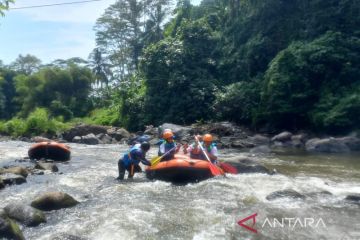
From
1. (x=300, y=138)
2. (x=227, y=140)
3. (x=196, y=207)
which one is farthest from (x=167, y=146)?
(x=300, y=138)

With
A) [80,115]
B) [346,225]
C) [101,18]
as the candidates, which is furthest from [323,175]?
[101,18]

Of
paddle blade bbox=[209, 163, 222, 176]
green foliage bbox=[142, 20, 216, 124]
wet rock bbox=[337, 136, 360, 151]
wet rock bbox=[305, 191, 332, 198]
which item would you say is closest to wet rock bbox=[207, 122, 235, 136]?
green foliage bbox=[142, 20, 216, 124]

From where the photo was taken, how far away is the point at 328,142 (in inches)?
658

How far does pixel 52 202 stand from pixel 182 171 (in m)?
2.96

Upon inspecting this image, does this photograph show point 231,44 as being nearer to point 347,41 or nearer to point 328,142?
point 347,41

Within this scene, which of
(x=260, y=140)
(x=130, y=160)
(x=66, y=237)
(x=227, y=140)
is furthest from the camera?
(x=227, y=140)

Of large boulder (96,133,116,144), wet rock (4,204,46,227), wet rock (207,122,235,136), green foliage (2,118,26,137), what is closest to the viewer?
wet rock (4,204,46,227)

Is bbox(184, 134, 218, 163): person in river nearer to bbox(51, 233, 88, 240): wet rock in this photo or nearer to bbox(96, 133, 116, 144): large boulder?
bbox(51, 233, 88, 240): wet rock

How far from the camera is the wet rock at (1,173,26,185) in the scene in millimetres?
8750

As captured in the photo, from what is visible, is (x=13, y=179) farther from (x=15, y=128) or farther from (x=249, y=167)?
(x=15, y=128)

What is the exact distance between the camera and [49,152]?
13172 mm

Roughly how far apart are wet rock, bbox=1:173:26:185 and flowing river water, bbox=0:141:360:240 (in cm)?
20

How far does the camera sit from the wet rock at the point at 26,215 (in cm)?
596

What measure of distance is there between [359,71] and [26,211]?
18.2 metres
